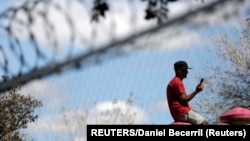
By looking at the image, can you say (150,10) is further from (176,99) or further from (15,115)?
(15,115)

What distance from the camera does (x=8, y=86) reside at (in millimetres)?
4602

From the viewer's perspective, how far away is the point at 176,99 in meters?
7.03

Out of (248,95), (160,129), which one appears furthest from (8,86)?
(248,95)

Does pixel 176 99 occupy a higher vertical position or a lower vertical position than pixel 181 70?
lower

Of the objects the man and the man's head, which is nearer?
the man's head

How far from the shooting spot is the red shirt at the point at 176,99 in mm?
6880

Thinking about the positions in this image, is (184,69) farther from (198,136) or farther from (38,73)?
(38,73)

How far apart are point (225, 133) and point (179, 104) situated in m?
0.81

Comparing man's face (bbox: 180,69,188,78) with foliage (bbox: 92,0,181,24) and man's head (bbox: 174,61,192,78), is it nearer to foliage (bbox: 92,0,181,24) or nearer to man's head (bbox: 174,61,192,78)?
man's head (bbox: 174,61,192,78)

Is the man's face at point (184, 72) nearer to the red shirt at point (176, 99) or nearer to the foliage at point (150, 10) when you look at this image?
the red shirt at point (176, 99)

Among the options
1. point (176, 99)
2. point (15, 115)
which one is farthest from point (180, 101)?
point (15, 115)

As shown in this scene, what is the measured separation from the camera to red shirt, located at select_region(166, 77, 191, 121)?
688 cm

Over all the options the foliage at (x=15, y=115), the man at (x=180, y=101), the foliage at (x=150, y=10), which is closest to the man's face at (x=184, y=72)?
the man at (x=180, y=101)

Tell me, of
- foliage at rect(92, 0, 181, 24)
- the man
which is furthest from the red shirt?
foliage at rect(92, 0, 181, 24)
